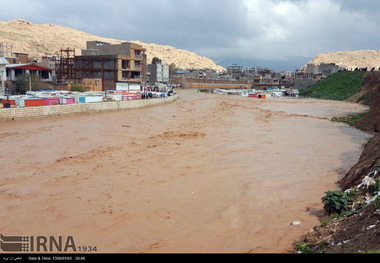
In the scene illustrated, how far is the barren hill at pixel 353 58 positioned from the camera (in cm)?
Result: 15315

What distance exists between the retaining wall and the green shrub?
2383 cm

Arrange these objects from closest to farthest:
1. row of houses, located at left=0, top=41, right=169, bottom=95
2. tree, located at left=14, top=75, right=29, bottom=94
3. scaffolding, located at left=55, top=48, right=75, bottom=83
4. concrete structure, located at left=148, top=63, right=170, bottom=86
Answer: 1. tree, located at left=14, top=75, right=29, bottom=94
2. row of houses, located at left=0, top=41, right=169, bottom=95
3. scaffolding, located at left=55, top=48, right=75, bottom=83
4. concrete structure, located at left=148, top=63, right=170, bottom=86

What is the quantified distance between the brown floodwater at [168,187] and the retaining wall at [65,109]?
387cm

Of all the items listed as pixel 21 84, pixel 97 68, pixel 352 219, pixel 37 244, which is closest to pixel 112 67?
pixel 97 68

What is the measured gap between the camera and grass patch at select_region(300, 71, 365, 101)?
6239 centimetres

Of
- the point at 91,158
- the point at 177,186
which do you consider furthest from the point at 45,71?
the point at 177,186

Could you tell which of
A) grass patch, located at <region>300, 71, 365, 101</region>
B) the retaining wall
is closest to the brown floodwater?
the retaining wall

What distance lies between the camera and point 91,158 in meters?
14.9

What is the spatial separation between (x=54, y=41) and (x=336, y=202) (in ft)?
418

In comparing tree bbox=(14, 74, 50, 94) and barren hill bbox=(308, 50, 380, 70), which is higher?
barren hill bbox=(308, 50, 380, 70)

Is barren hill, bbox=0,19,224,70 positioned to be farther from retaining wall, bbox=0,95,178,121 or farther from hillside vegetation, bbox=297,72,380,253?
hillside vegetation, bbox=297,72,380,253

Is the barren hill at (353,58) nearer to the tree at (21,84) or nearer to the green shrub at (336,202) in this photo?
the tree at (21,84)

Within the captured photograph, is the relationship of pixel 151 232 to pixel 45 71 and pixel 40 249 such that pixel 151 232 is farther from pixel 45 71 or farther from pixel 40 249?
pixel 45 71
